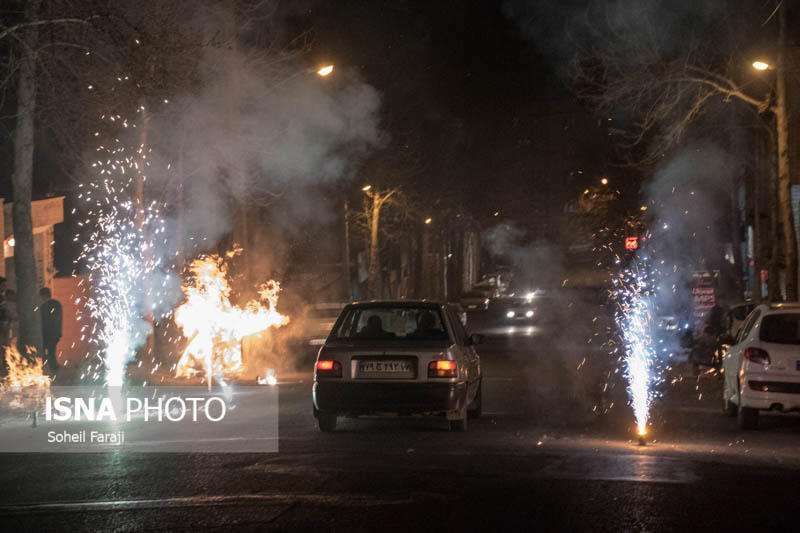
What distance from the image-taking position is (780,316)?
39.3ft

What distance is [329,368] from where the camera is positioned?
1068cm

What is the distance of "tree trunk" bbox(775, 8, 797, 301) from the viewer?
739 inches

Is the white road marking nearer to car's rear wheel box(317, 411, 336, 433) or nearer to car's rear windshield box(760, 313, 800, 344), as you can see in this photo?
car's rear wheel box(317, 411, 336, 433)

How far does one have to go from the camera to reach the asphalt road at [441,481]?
651 cm

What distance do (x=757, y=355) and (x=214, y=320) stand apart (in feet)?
40.5

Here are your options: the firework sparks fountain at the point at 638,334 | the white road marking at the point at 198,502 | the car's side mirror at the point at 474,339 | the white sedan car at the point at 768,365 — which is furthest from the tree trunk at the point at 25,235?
the white sedan car at the point at 768,365

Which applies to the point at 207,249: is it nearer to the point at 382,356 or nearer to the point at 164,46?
the point at 164,46

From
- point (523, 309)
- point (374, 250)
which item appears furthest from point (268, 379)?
point (374, 250)

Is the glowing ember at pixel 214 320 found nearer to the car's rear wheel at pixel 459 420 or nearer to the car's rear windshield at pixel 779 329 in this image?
the car's rear wheel at pixel 459 420

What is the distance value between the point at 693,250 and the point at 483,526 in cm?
4972

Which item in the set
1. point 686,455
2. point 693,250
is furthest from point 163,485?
point 693,250

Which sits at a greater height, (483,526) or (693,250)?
(693,250)

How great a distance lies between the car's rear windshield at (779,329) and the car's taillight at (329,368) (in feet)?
16.5

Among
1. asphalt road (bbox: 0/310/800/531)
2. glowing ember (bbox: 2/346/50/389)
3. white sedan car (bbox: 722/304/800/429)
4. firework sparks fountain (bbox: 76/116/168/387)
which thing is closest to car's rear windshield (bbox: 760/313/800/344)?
white sedan car (bbox: 722/304/800/429)
